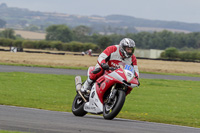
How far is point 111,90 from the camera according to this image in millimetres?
9953

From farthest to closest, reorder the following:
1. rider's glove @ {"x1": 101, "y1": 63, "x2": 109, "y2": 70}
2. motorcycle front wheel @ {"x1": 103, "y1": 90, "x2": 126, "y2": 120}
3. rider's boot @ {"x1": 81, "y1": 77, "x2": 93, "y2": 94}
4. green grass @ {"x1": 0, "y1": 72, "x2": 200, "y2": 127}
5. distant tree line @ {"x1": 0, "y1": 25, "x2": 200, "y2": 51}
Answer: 1. distant tree line @ {"x1": 0, "y1": 25, "x2": 200, "y2": 51}
2. green grass @ {"x1": 0, "y1": 72, "x2": 200, "y2": 127}
3. rider's boot @ {"x1": 81, "y1": 77, "x2": 93, "y2": 94}
4. rider's glove @ {"x1": 101, "y1": 63, "x2": 109, "y2": 70}
5. motorcycle front wheel @ {"x1": 103, "y1": 90, "x2": 126, "y2": 120}

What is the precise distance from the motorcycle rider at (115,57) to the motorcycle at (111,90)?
152 mm

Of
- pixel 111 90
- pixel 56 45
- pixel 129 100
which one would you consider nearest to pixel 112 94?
pixel 111 90

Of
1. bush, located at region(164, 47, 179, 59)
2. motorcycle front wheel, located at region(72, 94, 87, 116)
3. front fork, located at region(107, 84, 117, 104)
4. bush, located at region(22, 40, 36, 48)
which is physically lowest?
bush, located at region(22, 40, 36, 48)

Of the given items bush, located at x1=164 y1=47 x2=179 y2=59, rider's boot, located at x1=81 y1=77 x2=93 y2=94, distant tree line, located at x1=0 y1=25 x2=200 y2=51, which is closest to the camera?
rider's boot, located at x1=81 y1=77 x2=93 y2=94

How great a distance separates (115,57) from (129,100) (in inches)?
275

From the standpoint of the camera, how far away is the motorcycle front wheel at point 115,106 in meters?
9.51

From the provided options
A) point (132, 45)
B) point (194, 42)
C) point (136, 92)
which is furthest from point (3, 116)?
point (194, 42)

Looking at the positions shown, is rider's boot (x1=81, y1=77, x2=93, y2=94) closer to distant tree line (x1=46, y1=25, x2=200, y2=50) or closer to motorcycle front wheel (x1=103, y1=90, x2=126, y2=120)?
motorcycle front wheel (x1=103, y1=90, x2=126, y2=120)

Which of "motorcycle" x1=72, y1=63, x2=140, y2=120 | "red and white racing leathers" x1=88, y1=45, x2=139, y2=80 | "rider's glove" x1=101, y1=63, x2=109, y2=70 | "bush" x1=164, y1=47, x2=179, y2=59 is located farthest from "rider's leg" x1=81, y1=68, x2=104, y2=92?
"bush" x1=164, y1=47, x2=179, y2=59

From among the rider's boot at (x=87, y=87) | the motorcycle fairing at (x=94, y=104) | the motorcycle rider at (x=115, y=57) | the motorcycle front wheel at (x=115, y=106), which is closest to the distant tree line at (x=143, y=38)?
the rider's boot at (x=87, y=87)

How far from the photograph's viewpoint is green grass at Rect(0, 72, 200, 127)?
12852 millimetres

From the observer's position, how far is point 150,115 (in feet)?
42.3

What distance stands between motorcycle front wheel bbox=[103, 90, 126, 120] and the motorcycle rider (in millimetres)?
794
